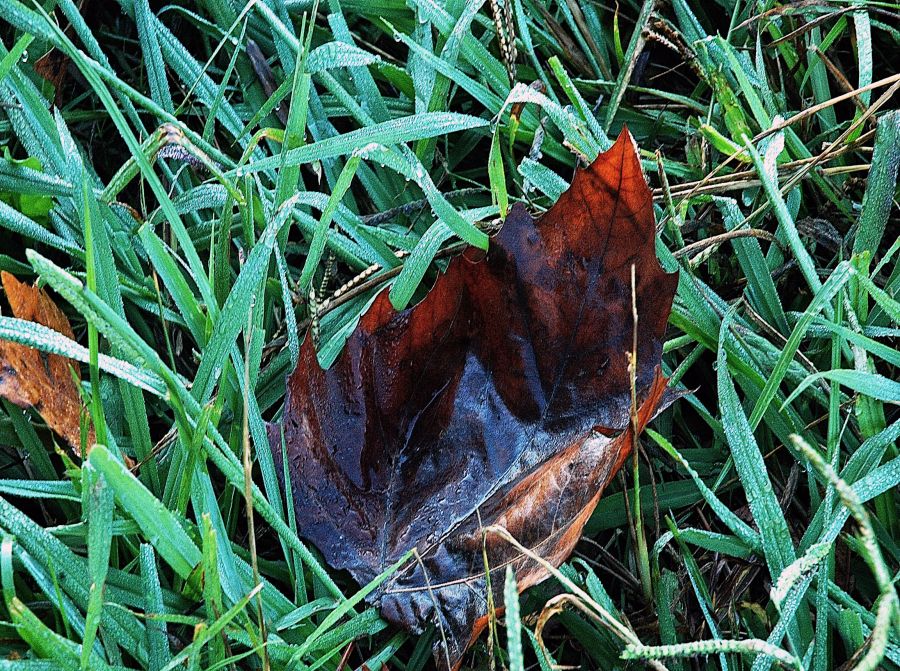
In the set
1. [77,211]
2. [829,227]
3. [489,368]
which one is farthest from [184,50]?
[829,227]

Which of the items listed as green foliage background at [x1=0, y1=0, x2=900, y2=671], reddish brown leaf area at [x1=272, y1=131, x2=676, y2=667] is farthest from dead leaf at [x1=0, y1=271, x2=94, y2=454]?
reddish brown leaf area at [x1=272, y1=131, x2=676, y2=667]

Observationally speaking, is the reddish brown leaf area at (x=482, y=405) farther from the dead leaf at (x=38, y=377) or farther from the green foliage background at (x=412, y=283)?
the dead leaf at (x=38, y=377)

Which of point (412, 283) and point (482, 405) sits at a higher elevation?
point (412, 283)

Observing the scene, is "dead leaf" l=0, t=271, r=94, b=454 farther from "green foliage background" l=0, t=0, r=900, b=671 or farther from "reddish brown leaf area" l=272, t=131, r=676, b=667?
"reddish brown leaf area" l=272, t=131, r=676, b=667

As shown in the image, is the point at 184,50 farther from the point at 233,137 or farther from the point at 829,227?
the point at 829,227

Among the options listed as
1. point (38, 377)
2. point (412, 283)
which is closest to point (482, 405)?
point (412, 283)

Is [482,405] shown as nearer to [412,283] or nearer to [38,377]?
[412,283]
